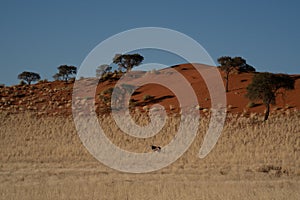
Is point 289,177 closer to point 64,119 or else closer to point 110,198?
point 110,198

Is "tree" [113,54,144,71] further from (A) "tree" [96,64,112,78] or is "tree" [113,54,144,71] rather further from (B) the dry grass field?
(B) the dry grass field

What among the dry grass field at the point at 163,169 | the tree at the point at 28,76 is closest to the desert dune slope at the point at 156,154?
the dry grass field at the point at 163,169

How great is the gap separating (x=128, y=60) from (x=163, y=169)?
126 ft

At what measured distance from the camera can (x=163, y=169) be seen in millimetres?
15227

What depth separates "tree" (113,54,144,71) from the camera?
52469 millimetres

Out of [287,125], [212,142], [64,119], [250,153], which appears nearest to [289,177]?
[250,153]

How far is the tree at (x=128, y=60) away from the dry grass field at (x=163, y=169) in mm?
23088

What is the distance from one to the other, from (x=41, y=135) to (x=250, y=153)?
43.3 feet

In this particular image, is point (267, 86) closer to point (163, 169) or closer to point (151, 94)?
point (151, 94)

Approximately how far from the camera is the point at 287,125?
26.0 metres

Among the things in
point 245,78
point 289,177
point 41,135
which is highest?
point 245,78

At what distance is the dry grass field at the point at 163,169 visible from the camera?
9.95 meters

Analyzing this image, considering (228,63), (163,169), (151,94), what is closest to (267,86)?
(228,63)

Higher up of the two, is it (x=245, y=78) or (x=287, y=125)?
(x=245, y=78)
